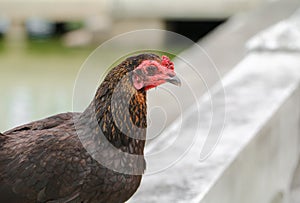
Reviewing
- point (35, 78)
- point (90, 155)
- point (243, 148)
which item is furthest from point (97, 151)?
point (35, 78)

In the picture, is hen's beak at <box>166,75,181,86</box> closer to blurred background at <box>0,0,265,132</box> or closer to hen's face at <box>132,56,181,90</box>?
hen's face at <box>132,56,181,90</box>

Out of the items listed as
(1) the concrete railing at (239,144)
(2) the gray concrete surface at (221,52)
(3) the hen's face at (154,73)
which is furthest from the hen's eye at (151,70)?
(2) the gray concrete surface at (221,52)

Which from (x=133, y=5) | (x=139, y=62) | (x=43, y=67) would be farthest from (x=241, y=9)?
(x=139, y=62)

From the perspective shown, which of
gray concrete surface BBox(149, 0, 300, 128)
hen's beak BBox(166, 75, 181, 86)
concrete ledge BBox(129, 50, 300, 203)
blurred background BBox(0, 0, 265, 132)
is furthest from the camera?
blurred background BBox(0, 0, 265, 132)

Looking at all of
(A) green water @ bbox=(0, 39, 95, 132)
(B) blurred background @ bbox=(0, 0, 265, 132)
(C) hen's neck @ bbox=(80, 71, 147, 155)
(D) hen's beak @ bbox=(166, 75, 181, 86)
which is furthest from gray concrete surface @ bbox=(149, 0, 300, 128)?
(B) blurred background @ bbox=(0, 0, 265, 132)

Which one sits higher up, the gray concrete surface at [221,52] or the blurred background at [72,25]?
the blurred background at [72,25]

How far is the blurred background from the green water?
1cm

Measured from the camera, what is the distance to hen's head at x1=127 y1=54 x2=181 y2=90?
9.03 feet

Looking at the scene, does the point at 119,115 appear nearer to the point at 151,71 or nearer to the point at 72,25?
the point at 151,71

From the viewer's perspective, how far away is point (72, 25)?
15.4 meters

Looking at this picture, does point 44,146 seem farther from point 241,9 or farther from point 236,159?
point 241,9

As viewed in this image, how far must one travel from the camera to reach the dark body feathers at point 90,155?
2791 mm

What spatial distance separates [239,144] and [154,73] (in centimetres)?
93

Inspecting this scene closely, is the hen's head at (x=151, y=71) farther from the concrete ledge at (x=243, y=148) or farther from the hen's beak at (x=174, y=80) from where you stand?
the concrete ledge at (x=243, y=148)
